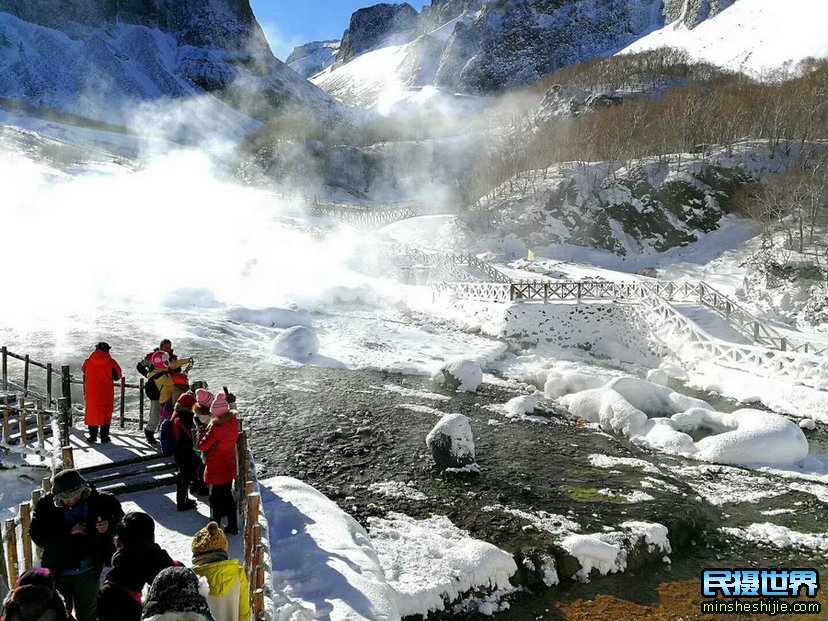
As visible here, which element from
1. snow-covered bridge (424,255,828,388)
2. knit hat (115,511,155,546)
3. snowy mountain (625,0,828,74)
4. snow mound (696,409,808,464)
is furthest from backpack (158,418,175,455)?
snowy mountain (625,0,828,74)

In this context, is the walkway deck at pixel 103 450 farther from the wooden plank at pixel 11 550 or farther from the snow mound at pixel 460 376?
the snow mound at pixel 460 376

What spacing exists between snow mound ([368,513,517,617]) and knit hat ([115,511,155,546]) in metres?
4.39

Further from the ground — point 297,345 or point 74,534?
point 74,534

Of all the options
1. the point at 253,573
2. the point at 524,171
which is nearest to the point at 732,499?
the point at 253,573

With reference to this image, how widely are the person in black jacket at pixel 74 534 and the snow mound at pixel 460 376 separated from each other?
14.0 meters

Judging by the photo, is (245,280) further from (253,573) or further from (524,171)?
(524,171)

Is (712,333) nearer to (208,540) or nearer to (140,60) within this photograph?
(208,540)

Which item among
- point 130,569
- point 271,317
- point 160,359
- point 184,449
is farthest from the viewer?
point 271,317

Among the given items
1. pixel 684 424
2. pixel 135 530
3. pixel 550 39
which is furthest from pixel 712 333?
pixel 550 39

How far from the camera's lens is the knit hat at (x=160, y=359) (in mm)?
8891

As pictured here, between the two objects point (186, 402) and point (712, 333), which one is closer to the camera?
point (186, 402)

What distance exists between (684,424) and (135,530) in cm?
1343

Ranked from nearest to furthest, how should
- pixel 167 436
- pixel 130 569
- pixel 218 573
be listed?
1. pixel 130 569
2. pixel 218 573
3. pixel 167 436

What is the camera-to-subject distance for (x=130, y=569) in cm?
356
